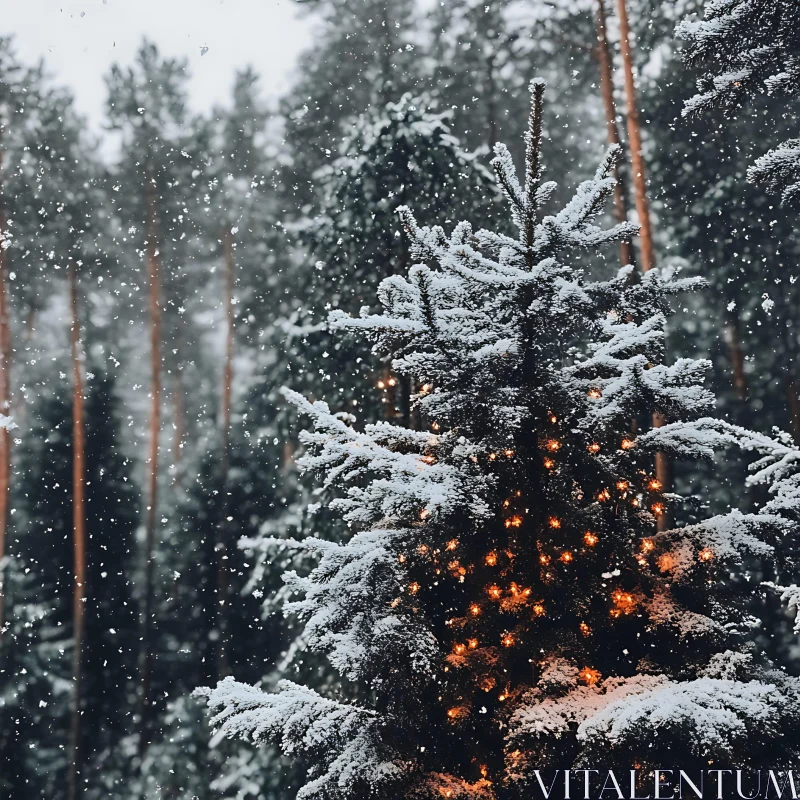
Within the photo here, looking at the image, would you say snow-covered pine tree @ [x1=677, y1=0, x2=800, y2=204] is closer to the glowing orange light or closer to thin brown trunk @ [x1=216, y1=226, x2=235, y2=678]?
the glowing orange light

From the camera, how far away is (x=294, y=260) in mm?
14789

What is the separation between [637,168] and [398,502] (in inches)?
296

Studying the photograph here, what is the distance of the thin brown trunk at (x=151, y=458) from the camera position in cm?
1674

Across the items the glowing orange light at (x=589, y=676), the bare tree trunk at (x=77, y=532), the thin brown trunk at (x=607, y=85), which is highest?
the thin brown trunk at (x=607, y=85)

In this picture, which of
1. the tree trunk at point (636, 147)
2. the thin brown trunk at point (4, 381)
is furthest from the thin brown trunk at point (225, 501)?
the tree trunk at point (636, 147)

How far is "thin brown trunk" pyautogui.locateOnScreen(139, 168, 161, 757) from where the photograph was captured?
1674 cm

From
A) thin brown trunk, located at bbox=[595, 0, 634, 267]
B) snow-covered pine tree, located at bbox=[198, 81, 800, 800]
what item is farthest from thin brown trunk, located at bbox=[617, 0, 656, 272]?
snow-covered pine tree, located at bbox=[198, 81, 800, 800]

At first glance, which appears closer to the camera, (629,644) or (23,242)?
(629,644)

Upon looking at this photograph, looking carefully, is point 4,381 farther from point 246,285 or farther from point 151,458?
point 246,285

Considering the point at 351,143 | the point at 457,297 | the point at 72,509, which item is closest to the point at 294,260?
the point at 351,143

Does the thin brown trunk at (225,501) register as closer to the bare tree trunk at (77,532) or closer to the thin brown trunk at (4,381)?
the bare tree trunk at (77,532)

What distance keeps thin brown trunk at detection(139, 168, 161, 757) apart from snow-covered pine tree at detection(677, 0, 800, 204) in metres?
15.3

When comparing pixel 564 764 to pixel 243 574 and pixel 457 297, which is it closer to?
pixel 457 297

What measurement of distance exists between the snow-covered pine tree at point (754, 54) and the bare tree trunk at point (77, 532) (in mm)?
16055
